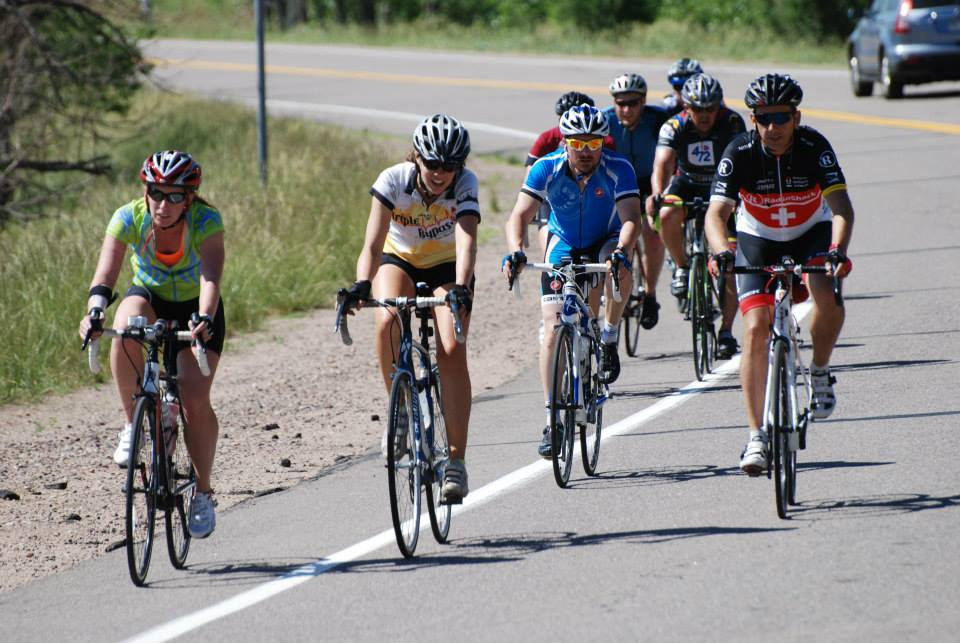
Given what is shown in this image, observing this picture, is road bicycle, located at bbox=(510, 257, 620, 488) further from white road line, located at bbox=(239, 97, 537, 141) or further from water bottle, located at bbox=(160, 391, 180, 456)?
white road line, located at bbox=(239, 97, 537, 141)

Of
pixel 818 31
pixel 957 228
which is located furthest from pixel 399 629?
pixel 818 31

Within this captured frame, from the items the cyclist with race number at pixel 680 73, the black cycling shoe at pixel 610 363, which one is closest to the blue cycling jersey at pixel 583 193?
the black cycling shoe at pixel 610 363

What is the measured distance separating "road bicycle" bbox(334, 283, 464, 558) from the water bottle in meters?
0.85

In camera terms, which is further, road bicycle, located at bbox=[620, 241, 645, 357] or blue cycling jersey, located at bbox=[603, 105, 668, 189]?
blue cycling jersey, located at bbox=[603, 105, 668, 189]

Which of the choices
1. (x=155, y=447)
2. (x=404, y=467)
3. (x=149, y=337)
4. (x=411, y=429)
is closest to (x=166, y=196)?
(x=149, y=337)

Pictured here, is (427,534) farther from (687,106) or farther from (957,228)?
(957,228)

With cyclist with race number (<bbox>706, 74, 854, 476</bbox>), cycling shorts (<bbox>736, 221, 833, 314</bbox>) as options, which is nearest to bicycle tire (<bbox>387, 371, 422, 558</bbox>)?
cyclist with race number (<bbox>706, 74, 854, 476</bbox>)

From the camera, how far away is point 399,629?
19.4 feet

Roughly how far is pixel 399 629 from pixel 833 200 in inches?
128

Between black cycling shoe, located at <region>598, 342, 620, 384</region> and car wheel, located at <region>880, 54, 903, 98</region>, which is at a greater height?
car wheel, located at <region>880, 54, 903, 98</region>

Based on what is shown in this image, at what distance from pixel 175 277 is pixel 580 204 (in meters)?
2.73

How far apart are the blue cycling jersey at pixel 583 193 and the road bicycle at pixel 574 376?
361 millimetres

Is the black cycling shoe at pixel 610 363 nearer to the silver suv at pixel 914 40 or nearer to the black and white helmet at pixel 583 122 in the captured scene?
the black and white helmet at pixel 583 122

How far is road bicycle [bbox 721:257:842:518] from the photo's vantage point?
275 inches
